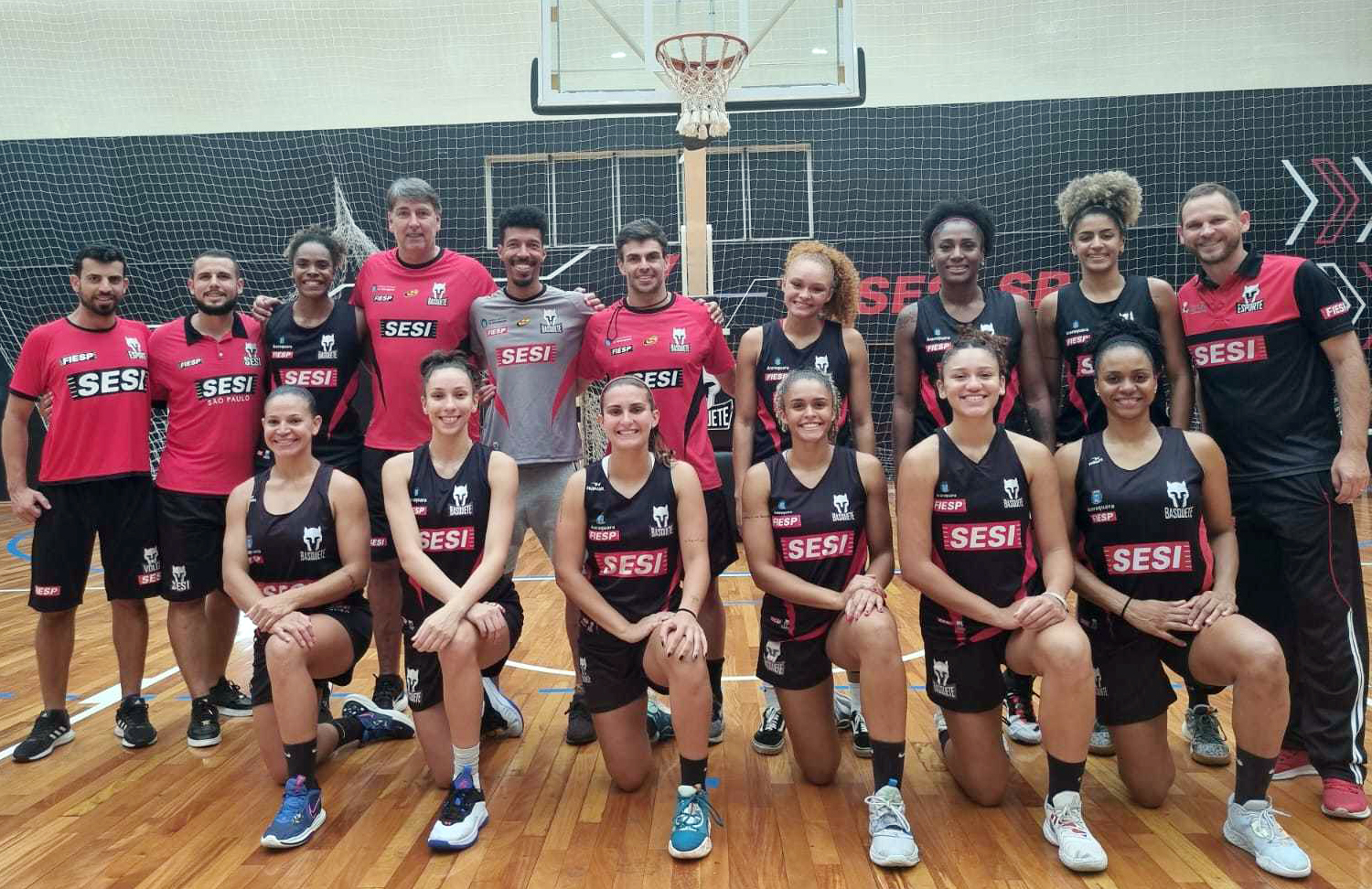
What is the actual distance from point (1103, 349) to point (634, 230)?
173 centimetres

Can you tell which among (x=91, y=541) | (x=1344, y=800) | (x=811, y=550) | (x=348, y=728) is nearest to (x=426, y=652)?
(x=348, y=728)

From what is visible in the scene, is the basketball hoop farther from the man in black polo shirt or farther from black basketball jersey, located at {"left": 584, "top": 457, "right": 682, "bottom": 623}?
black basketball jersey, located at {"left": 584, "top": 457, "right": 682, "bottom": 623}

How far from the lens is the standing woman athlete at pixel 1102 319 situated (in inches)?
125

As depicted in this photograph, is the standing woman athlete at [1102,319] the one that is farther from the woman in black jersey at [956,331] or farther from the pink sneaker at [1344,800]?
the pink sneaker at [1344,800]

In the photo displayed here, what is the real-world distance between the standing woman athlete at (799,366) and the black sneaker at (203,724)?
2103mm

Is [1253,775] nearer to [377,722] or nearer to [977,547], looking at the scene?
[977,547]

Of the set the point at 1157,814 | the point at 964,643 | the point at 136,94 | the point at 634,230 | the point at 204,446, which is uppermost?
the point at 136,94

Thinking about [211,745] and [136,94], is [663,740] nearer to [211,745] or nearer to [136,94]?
[211,745]

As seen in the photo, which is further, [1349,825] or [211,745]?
[211,745]

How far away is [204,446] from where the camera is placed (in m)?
3.65

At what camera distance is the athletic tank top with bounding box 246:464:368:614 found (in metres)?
3.09

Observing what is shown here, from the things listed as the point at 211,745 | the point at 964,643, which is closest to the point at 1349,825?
the point at 964,643

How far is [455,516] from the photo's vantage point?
305 cm

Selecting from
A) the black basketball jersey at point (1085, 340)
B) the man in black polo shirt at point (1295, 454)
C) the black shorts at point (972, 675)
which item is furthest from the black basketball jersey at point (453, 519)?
the man in black polo shirt at point (1295, 454)
